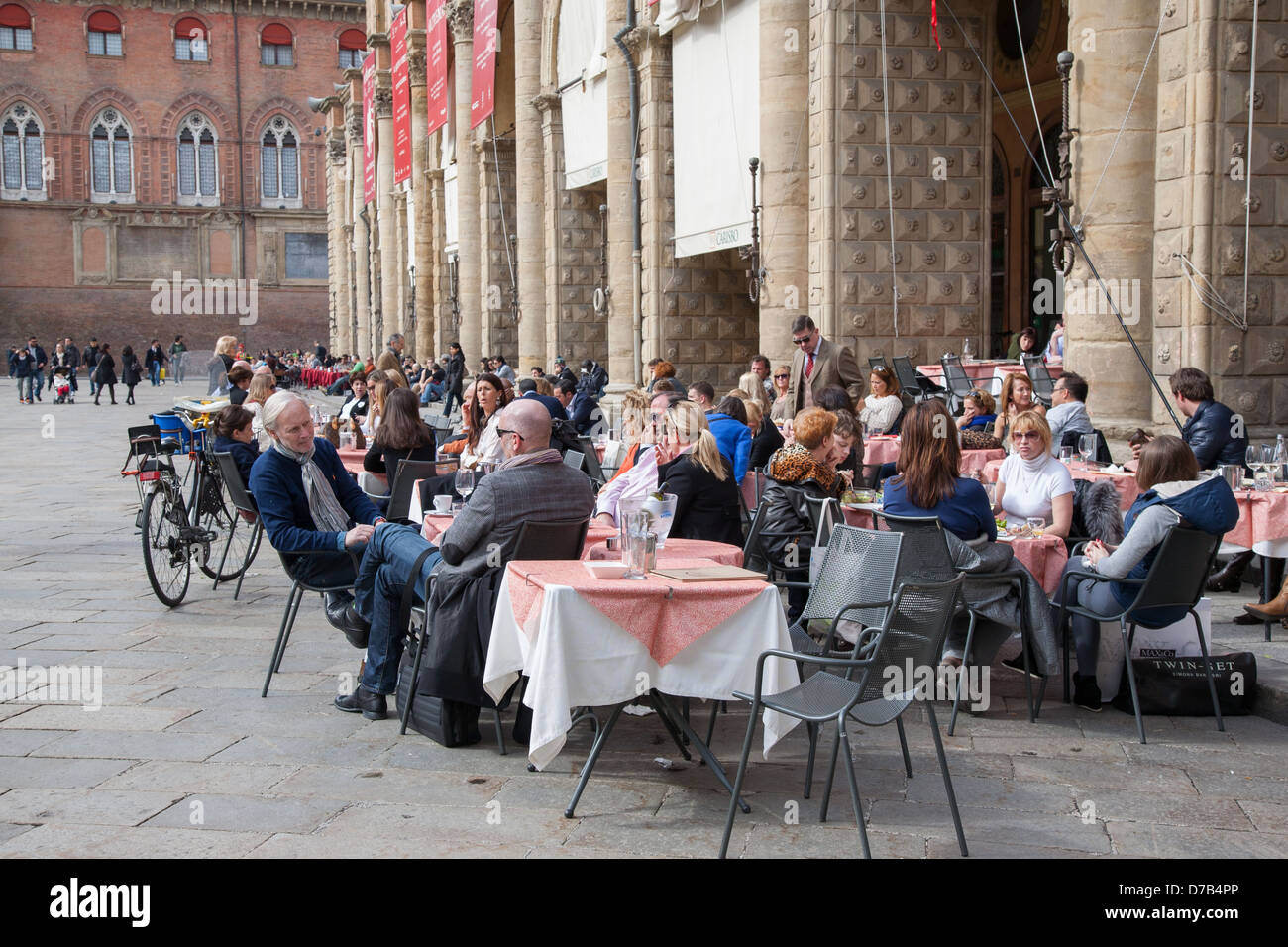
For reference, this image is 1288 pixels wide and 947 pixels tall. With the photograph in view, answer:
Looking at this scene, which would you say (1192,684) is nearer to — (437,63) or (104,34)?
(437,63)

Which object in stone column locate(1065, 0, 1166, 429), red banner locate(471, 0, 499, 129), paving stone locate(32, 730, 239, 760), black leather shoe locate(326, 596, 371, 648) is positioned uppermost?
red banner locate(471, 0, 499, 129)

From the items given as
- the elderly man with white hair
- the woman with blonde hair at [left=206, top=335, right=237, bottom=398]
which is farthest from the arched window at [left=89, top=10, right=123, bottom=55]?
the elderly man with white hair

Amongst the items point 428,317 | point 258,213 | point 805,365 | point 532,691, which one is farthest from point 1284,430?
point 258,213

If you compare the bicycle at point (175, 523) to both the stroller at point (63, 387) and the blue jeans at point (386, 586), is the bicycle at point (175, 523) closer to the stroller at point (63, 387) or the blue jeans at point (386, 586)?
the blue jeans at point (386, 586)

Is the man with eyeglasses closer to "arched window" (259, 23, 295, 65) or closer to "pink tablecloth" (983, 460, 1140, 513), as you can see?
"pink tablecloth" (983, 460, 1140, 513)

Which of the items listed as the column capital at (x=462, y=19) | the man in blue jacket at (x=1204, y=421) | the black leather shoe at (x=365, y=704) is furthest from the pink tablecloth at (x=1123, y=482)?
the column capital at (x=462, y=19)

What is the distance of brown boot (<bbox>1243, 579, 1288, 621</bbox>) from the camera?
7.22 metres

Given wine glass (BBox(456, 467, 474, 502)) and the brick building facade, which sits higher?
the brick building facade

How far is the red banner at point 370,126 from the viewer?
4489 cm

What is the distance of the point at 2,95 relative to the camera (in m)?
56.8

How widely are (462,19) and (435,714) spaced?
2773 centimetres

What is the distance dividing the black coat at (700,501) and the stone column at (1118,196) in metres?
5.22

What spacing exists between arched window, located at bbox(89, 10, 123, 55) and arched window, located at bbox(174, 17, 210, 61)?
2.35 metres

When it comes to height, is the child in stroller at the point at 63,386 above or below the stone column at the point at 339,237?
below
